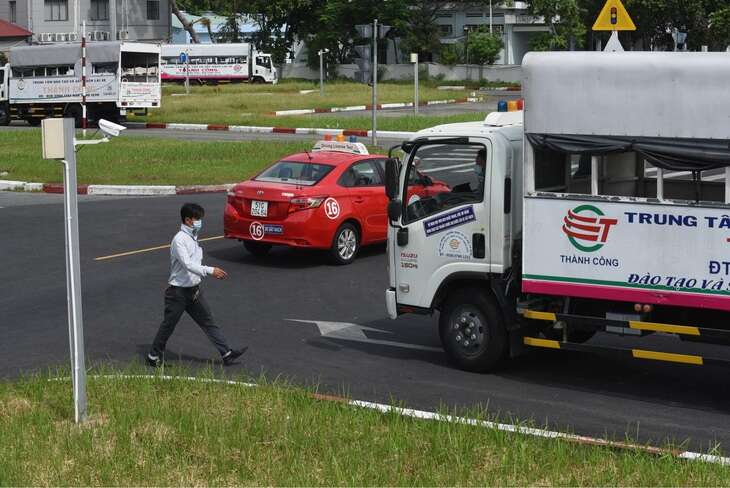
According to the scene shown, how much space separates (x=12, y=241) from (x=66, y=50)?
30667mm

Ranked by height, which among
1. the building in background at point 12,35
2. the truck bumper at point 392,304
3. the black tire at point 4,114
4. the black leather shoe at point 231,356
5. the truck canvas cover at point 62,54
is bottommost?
the black leather shoe at point 231,356

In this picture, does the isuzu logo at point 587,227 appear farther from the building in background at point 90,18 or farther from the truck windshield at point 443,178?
the building in background at point 90,18

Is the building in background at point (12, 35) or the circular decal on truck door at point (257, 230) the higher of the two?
the building in background at point (12, 35)

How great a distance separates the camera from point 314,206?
16.9m

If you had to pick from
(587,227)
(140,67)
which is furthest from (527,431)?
(140,67)

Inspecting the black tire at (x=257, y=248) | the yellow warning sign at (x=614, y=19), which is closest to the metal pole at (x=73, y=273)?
the yellow warning sign at (x=614, y=19)

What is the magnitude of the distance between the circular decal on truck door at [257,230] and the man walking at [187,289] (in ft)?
18.0

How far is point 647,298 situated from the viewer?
32.9 ft

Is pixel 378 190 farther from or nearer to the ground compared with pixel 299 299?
farther from the ground

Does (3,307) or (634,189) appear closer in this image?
(634,189)

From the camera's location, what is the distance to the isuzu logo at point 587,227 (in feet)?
33.3

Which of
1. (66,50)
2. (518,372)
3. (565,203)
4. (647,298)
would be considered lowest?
(518,372)

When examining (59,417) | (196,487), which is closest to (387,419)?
(196,487)

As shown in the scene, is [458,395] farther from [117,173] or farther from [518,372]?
[117,173]
